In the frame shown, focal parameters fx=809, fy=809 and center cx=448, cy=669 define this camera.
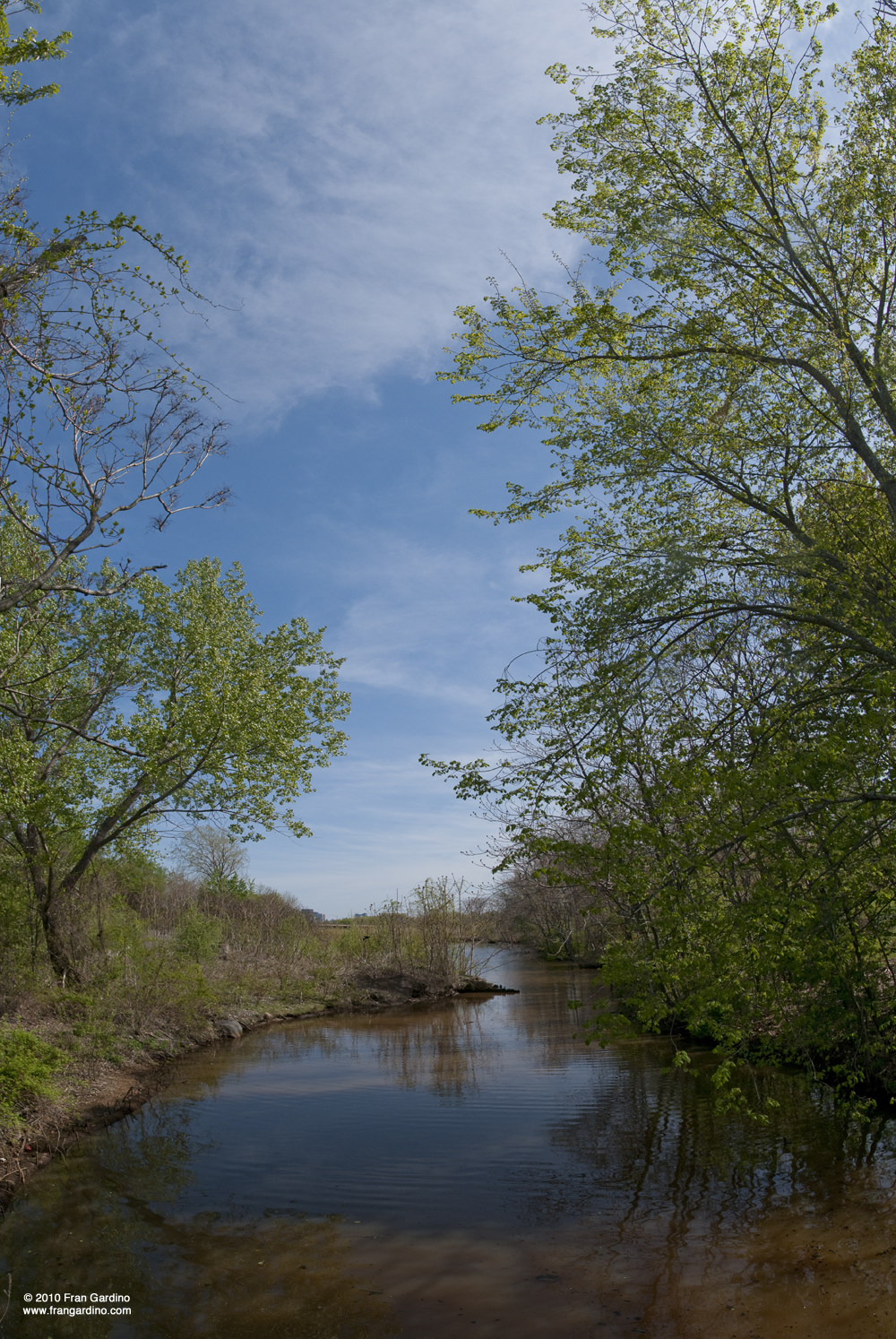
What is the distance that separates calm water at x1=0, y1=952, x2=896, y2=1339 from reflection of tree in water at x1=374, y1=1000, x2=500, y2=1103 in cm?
73

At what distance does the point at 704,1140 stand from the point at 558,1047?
23.7 ft

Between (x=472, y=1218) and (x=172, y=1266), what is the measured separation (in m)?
2.70

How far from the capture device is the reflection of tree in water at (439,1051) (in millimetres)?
13984

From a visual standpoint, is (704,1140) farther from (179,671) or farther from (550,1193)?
(179,671)

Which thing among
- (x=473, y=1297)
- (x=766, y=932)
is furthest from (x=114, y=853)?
(x=766, y=932)

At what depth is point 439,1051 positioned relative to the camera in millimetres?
16969

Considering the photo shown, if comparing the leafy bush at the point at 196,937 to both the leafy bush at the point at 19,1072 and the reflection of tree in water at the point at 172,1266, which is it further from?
the reflection of tree in water at the point at 172,1266

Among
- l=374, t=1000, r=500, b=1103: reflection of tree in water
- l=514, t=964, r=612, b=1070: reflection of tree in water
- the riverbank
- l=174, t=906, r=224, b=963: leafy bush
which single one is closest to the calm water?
the riverbank

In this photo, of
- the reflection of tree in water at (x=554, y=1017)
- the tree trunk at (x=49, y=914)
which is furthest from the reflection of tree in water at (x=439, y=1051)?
the tree trunk at (x=49, y=914)

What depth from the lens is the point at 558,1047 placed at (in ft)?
54.2

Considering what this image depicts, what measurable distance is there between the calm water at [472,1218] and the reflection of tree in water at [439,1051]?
0.73m

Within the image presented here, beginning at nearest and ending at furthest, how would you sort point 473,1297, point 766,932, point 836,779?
point 473,1297, point 766,932, point 836,779

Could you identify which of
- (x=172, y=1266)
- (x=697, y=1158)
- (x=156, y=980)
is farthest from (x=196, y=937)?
(x=697, y=1158)

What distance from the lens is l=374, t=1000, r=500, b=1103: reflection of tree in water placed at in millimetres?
13984
